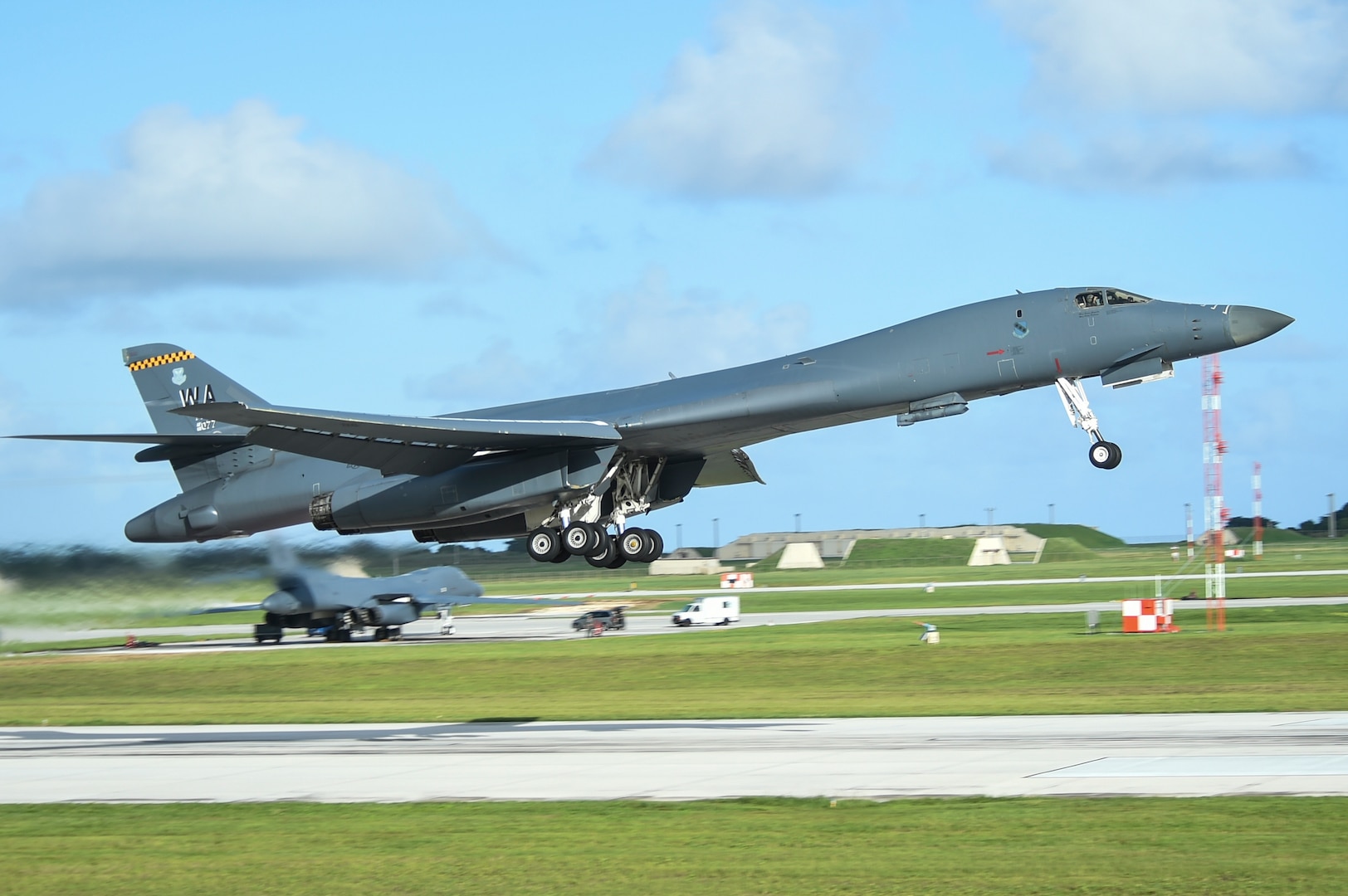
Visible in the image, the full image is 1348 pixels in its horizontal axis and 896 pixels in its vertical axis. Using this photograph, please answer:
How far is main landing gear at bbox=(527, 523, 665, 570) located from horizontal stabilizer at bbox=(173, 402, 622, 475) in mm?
1910

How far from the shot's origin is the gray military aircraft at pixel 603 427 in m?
22.7

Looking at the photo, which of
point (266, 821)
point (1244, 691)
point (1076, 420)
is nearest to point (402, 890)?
point (266, 821)

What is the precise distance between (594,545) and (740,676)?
448 inches

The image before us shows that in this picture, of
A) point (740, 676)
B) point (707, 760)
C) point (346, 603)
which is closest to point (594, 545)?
point (707, 760)

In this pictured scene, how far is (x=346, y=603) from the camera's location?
55344 millimetres

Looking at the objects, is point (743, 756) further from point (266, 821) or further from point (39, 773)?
point (39, 773)

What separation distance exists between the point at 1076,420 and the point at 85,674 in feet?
108

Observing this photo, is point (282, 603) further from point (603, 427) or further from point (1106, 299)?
point (1106, 299)

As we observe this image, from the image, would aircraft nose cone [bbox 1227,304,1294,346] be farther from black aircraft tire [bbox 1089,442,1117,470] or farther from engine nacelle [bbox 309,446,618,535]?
engine nacelle [bbox 309,446,618,535]

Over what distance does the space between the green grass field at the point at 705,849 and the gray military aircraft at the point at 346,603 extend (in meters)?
35.2

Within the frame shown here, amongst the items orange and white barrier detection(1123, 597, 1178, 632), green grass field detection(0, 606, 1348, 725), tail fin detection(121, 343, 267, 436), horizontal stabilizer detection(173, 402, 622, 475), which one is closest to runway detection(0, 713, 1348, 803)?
green grass field detection(0, 606, 1348, 725)

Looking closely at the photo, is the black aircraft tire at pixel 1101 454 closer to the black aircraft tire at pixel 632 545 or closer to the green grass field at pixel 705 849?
the green grass field at pixel 705 849

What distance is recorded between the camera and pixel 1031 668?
35219 millimetres

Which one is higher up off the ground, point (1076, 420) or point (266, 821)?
point (1076, 420)
